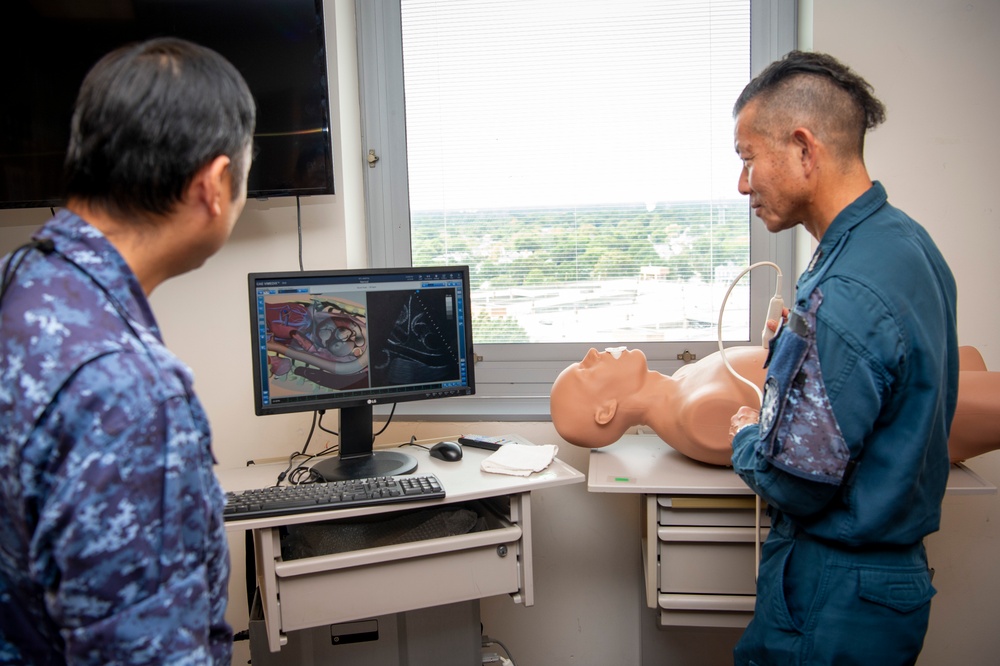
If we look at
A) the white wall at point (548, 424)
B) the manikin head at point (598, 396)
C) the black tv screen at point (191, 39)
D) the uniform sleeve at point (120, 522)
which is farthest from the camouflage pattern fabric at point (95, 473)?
the white wall at point (548, 424)

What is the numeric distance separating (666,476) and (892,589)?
0.66m

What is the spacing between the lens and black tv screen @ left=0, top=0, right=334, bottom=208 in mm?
2127

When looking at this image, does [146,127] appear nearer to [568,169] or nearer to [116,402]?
[116,402]

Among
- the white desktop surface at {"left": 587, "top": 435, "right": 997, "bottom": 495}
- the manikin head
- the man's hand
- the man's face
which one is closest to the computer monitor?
the manikin head

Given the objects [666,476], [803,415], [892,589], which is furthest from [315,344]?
[892,589]

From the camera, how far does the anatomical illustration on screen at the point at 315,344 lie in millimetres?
1827

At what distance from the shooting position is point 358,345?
1.90 m

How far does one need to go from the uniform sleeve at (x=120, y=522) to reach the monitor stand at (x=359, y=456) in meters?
1.11

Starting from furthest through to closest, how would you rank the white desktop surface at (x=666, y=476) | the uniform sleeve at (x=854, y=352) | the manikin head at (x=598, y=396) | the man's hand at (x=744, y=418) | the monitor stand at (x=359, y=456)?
1. the manikin head at (x=598, y=396)
2. the monitor stand at (x=359, y=456)
3. the white desktop surface at (x=666, y=476)
4. the man's hand at (x=744, y=418)
5. the uniform sleeve at (x=854, y=352)

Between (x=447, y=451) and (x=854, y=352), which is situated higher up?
(x=854, y=352)

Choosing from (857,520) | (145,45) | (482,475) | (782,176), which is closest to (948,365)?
(857,520)

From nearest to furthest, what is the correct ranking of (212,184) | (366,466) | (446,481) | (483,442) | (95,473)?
1. (95,473)
2. (212,184)
3. (446,481)
4. (366,466)
5. (483,442)

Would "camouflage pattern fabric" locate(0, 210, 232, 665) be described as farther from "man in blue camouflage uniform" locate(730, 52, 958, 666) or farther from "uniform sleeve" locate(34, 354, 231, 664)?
"man in blue camouflage uniform" locate(730, 52, 958, 666)

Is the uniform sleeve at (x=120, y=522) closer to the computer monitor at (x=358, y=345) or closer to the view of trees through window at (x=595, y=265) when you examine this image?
the computer monitor at (x=358, y=345)
